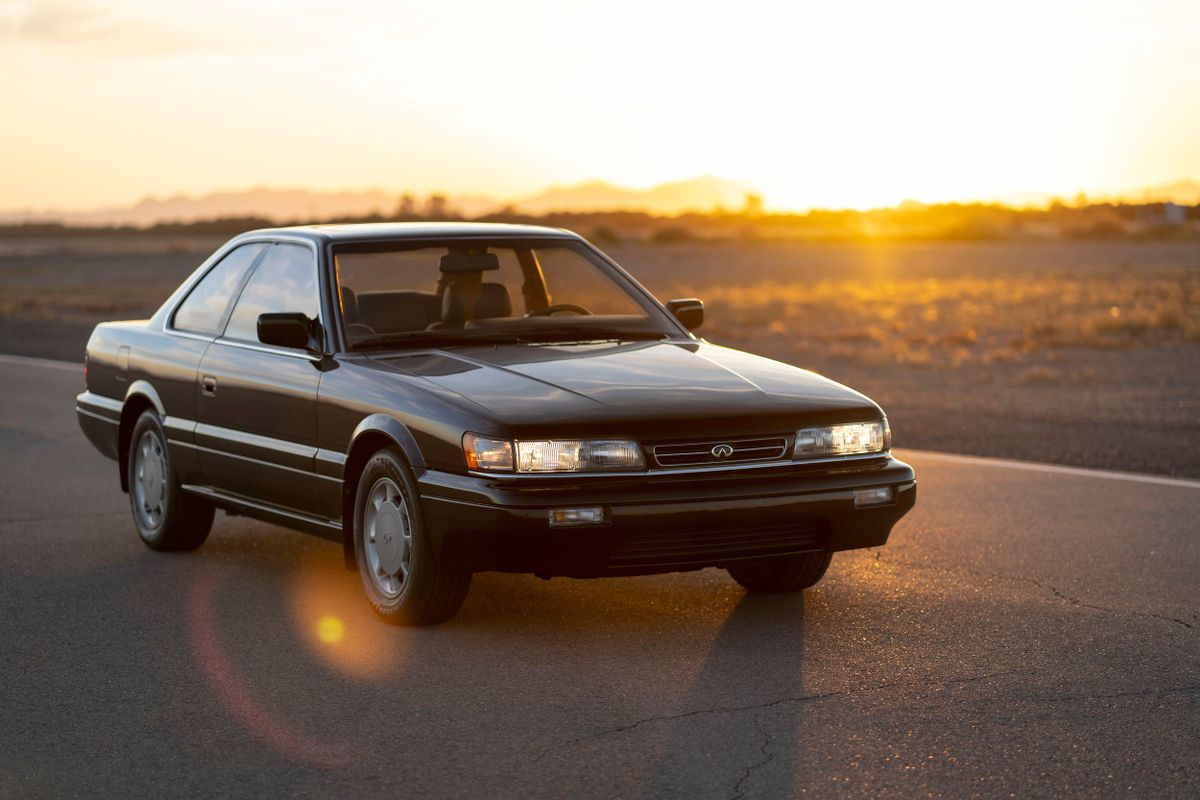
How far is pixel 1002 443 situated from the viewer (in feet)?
44.0

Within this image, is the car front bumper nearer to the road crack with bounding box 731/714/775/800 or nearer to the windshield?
the road crack with bounding box 731/714/775/800

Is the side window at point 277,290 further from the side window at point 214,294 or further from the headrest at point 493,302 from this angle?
the headrest at point 493,302

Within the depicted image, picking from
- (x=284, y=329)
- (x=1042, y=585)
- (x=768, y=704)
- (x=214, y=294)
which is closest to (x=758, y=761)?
(x=768, y=704)

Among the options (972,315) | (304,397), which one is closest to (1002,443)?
(304,397)

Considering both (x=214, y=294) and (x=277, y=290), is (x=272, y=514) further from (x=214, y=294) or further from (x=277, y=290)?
(x=214, y=294)

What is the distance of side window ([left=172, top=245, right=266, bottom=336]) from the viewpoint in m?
8.64

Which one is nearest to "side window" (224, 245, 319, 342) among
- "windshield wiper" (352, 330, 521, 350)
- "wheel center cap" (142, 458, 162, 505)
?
"windshield wiper" (352, 330, 521, 350)

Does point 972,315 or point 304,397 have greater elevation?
point 304,397

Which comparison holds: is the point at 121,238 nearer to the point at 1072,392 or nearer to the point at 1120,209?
the point at 1120,209

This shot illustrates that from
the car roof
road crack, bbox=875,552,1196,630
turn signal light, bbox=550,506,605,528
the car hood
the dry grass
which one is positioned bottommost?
the dry grass

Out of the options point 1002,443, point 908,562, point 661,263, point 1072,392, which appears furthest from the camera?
point 661,263

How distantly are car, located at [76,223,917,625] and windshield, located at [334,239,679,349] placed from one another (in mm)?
13

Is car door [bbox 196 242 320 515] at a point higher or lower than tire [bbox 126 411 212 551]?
higher

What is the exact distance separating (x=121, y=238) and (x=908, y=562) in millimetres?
126406
